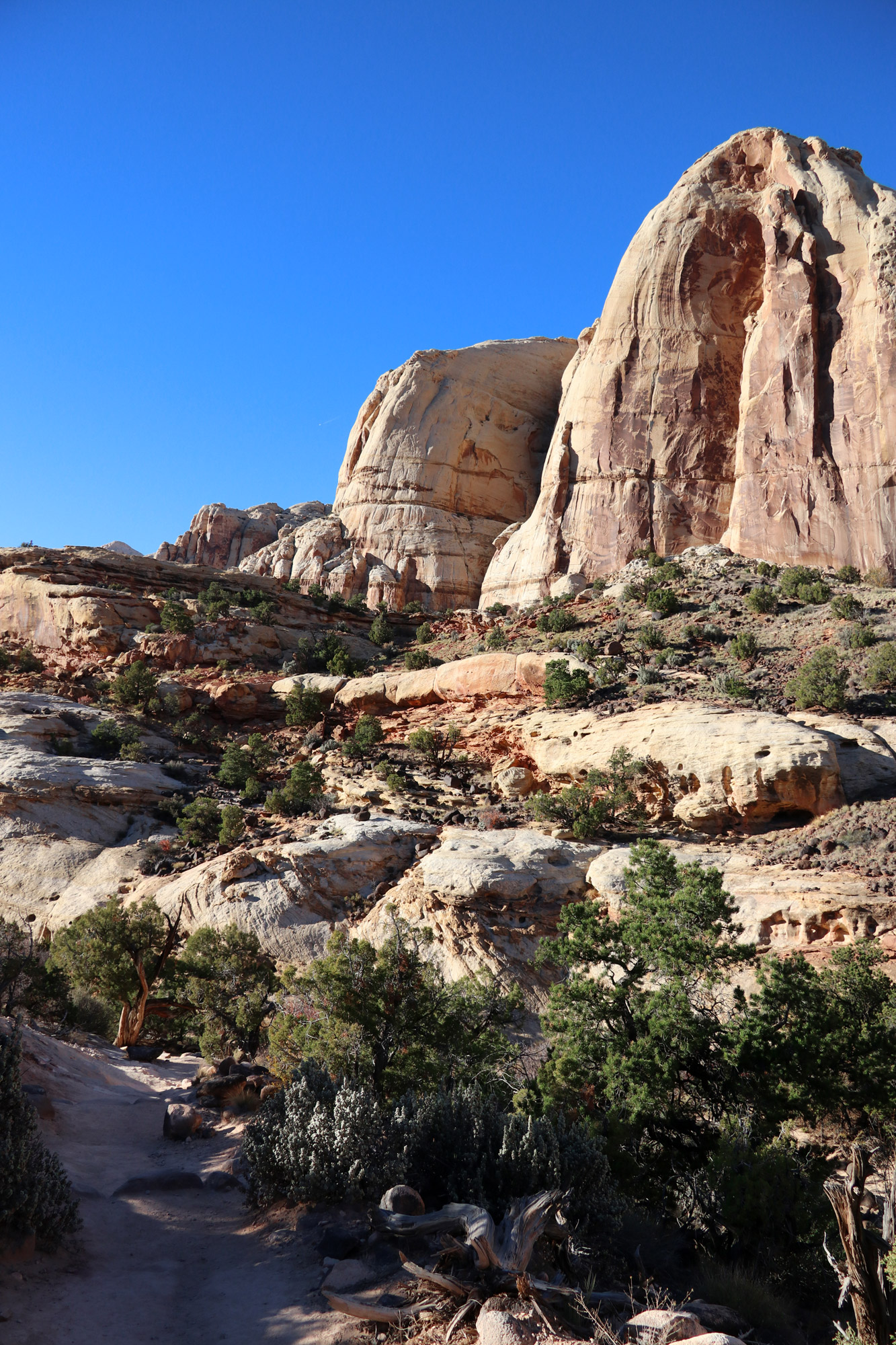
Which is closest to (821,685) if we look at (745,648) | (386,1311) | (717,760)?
(745,648)

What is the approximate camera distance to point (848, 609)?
30.7 m

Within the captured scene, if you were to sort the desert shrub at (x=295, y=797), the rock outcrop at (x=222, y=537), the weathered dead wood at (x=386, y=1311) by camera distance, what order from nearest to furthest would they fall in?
1. the weathered dead wood at (x=386, y=1311)
2. the desert shrub at (x=295, y=797)
3. the rock outcrop at (x=222, y=537)

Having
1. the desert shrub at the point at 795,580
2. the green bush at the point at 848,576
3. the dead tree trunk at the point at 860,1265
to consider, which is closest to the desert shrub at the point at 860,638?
the desert shrub at the point at 795,580

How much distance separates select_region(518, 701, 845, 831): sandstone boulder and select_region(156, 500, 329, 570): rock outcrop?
167 feet

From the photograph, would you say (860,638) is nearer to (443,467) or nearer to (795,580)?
(795,580)

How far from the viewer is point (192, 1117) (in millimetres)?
11906

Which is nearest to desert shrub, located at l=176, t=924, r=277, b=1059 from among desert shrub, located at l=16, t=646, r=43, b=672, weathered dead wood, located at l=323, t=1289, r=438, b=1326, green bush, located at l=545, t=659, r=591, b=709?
weathered dead wood, located at l=323, t=1289, r=438, b=1326

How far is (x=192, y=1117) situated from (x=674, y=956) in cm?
774

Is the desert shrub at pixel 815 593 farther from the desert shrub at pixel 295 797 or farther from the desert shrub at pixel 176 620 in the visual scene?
the desert shrub at pixel 176 620

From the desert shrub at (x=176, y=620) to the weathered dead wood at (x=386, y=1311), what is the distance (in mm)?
38620

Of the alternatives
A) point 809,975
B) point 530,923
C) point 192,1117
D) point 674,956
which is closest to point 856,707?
point 530,923

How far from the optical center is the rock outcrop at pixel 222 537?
235 ft

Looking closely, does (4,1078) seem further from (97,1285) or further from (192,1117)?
(192,1117)

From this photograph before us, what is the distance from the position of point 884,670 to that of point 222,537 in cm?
6037
